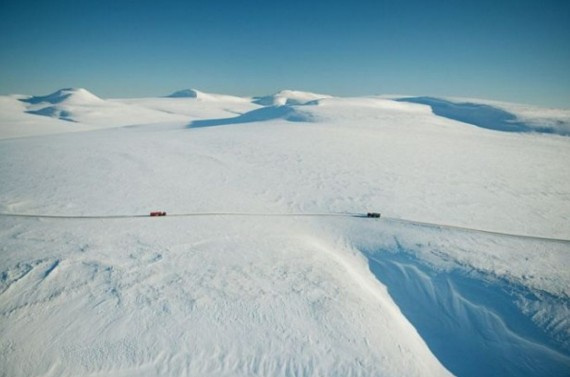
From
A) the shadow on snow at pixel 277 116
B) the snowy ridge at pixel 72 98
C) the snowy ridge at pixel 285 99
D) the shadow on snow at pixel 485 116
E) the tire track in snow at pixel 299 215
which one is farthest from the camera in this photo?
the snowy ridge at pixel 285 99

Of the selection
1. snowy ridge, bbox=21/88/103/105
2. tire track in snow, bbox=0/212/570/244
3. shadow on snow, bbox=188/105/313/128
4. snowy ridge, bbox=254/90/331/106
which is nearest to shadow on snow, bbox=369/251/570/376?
tire track in snow, bbox=0/212/570/244

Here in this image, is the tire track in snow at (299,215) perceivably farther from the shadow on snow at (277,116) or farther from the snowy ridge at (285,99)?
the snowy ridge at (285,99)

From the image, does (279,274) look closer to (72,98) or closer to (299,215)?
(299,215)

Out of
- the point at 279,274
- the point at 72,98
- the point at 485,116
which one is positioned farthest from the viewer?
the point at 72,98

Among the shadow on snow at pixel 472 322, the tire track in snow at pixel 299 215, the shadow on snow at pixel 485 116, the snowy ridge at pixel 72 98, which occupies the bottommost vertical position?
the shadow on snow at pixel 472 322

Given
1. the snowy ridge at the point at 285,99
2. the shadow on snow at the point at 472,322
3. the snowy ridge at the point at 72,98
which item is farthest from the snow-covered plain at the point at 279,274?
the snowy ridge at the point at 285,99

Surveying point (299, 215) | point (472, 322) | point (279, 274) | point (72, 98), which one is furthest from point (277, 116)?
point (72, 98)

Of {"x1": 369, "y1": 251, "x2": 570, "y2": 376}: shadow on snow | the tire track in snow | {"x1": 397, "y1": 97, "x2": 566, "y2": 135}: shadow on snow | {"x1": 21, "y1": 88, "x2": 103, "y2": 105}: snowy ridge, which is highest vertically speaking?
{"x1": 21, "y1": 88, "x2": 103, "y2": 105}: snowy ridge

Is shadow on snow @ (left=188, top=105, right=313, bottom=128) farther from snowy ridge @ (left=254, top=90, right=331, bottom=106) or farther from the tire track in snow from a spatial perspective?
snowy ridge @ (left=254, top=90, right=331, bottom=106)

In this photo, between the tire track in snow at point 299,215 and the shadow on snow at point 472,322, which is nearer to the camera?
the shadow on snow at point 472,322

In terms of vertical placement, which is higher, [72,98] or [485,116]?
[72,98]
